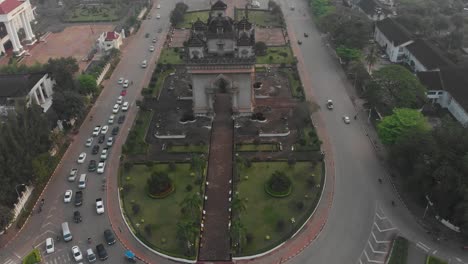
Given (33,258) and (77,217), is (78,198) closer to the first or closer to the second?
(77,217)

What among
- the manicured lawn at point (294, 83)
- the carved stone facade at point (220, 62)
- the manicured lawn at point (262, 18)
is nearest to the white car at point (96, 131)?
the carved stone facade at point (220, 62)

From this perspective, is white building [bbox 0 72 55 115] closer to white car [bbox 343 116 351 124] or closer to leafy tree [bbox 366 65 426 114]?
white car [bbox 343 116 351 124]

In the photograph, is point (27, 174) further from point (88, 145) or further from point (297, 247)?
point (297, 247)

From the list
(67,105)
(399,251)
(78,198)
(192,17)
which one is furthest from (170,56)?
(399,251)

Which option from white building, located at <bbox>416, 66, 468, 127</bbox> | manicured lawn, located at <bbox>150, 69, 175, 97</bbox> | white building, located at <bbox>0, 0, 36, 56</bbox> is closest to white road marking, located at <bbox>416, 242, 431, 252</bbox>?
white building, located at <bbox>416, 66, 468, 127</bbox>

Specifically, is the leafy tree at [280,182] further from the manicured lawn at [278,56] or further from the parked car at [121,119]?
the manicured lawn at [278,56]

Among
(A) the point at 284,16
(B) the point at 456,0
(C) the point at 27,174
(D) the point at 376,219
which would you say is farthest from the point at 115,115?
(B) the point at 456,0
